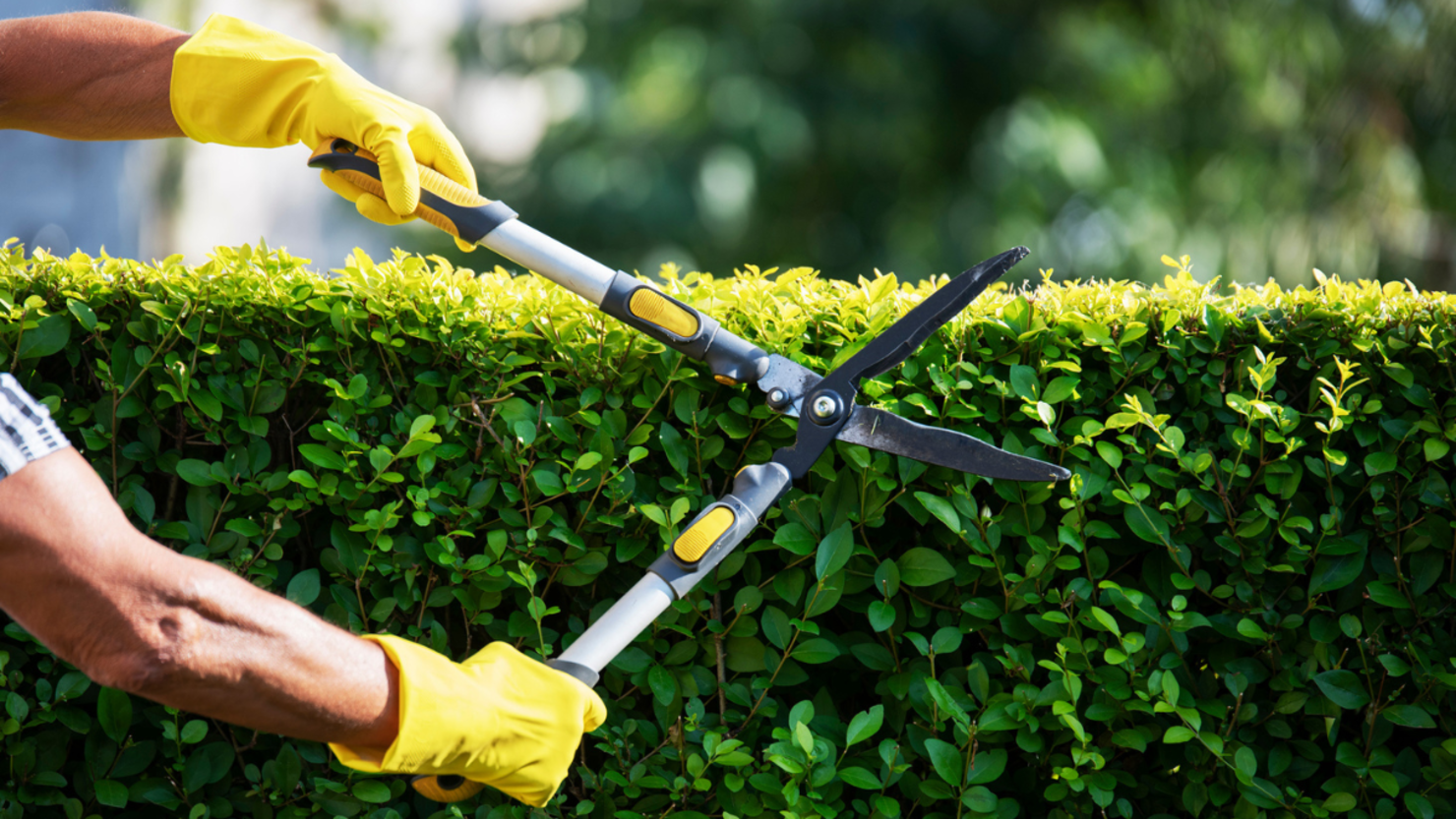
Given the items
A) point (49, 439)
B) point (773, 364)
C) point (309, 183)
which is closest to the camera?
point (49, 439)

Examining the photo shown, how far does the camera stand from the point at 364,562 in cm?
172

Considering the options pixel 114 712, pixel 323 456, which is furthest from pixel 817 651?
pixel 114 712

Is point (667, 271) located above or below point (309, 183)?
above

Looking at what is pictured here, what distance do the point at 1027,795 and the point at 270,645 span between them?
1436mm

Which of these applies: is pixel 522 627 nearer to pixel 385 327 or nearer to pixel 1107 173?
pixel 385 327

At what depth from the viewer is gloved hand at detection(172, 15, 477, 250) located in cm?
171

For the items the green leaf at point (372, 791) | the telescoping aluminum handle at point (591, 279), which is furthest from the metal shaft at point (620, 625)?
the green leaf at point (372, 791)

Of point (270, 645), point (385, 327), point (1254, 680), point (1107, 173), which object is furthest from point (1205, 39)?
point (270, 645)

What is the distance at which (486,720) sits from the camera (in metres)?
1.21

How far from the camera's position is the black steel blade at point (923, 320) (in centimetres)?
149

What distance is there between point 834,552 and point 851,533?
0.05 m

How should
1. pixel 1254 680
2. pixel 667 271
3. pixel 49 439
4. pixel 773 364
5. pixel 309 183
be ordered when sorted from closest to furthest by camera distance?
pixel 49 439 < pixel 773 364 < pixel 1254 680 < pixel 667 271 < pixel 309 183

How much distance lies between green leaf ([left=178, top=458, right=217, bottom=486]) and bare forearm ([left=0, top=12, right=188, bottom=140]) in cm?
73

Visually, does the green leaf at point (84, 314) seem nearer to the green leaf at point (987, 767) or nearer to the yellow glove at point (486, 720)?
the yellow glove at point (486, 720)
